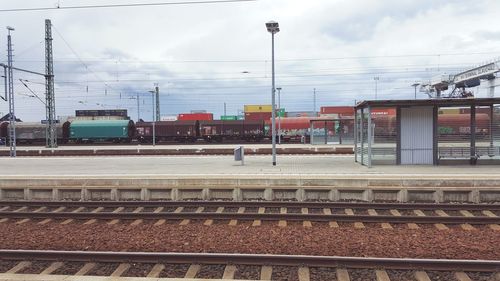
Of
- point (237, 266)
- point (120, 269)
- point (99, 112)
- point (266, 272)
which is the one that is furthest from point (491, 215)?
point (99, 112)

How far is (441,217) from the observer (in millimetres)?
9297

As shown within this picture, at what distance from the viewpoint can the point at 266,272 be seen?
6.27 m

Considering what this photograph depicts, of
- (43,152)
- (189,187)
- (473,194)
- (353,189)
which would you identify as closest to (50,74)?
(43,152)

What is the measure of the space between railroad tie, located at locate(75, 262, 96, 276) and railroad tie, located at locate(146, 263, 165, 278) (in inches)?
40.3

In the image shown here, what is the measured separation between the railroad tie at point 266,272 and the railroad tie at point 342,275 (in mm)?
1012

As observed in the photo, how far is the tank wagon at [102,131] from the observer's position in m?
49.6

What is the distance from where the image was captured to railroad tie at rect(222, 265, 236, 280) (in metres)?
6.19

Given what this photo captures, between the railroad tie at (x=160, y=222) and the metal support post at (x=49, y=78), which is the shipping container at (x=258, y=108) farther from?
the railroad tie at (x=160, y=222)

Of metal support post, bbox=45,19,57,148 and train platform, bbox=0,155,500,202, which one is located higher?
metal support post, bbox=45,19,57,148

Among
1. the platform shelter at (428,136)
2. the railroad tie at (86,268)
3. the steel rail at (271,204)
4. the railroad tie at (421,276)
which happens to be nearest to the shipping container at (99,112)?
the platform shelter at (428,136)

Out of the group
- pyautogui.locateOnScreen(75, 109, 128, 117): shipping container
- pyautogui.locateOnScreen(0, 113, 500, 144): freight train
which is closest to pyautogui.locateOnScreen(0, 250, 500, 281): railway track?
pyautogui.locateOnScreen(0, 113, 500, 144): freight train

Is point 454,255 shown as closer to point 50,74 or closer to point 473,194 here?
point 473,194

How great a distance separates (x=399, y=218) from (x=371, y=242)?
78.4 inches

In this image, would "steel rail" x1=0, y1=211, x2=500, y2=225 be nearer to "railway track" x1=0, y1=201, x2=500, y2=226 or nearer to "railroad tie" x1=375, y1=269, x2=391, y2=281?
"railway track" x1=0, y1=201, x2=500, y2=226
